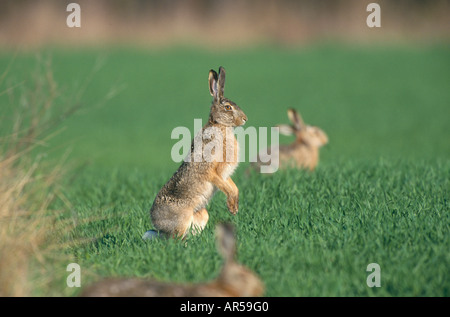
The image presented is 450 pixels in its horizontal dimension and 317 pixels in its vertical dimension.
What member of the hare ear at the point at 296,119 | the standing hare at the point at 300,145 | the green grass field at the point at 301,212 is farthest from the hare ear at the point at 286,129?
the green grass field at the point at 301,212

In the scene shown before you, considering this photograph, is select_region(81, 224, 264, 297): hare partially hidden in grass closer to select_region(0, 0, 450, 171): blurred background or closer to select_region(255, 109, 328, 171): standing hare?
select_region(255, 109, 328, 171): standing hare

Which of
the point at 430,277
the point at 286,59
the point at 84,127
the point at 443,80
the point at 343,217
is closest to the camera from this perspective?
the point at 430,277

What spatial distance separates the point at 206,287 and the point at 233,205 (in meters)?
2.05

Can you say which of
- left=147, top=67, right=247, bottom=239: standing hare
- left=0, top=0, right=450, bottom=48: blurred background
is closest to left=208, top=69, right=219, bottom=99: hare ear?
left=147, top=67, right=247, bottom=239: standing hare

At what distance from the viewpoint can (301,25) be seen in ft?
106

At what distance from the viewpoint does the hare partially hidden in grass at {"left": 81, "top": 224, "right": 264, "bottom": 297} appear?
4.46 metres

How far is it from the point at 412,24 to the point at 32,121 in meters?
27.6

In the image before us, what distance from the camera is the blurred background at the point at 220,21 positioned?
29.1 meters

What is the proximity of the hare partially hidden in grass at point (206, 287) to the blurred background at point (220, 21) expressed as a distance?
24.1m

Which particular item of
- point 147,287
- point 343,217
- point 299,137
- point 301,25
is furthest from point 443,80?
point 147,287

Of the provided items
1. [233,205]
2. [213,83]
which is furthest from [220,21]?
[233,205]

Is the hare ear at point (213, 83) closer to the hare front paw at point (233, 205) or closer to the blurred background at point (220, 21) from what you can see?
the hare front paw at point (233, 205)

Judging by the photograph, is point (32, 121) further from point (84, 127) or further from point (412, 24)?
point (412, 24)

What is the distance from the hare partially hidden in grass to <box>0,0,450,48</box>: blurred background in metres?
24.1
